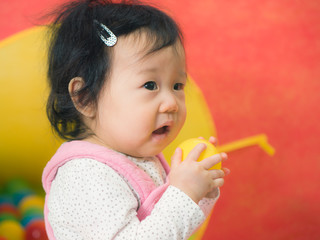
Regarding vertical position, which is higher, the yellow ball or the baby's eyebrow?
the baby's eyebrow

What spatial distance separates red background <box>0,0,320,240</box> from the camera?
3.99 ft

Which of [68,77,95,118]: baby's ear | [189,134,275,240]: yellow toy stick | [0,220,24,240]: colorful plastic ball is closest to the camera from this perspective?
[68,77,95,118]: baby's ear

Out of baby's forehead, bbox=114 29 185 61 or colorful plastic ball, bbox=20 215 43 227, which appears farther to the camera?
colorful plastic ball, bbox=20 215 43 227

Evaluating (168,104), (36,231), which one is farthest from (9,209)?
(168,104)

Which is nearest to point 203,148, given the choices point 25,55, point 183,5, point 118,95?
point 118,95

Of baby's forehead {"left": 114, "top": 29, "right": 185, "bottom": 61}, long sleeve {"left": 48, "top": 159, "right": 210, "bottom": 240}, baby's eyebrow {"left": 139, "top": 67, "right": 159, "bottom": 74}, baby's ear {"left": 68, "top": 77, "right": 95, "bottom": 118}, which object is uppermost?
baby's forehead {"left": 114, "top": 29, "right": 185, "bottom": 61}

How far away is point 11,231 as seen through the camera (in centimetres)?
88

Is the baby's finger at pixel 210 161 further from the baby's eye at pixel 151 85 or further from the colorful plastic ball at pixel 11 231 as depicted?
the colorful plastic ball at pixel 11 231

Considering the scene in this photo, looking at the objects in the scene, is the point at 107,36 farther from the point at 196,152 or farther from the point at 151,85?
the point at 196,152

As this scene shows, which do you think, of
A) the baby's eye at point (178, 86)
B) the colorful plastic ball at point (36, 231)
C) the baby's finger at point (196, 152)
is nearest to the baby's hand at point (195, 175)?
the baby's finger at point (196, 152)

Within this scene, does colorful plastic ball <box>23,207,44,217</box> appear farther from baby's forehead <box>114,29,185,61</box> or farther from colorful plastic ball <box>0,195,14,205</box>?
baby's forehead <box>114,29,185,61</box>

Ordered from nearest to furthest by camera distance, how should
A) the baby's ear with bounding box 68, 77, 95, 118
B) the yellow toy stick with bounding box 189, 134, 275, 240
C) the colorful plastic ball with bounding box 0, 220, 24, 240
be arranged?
1. the baby's ear with bounding box 68, 77, 95, 118
2. the colorful plastic ball with bounding box 0, 220, 24, 240
3. the yellow toy stick with bounding box 189, 134, 275, 240

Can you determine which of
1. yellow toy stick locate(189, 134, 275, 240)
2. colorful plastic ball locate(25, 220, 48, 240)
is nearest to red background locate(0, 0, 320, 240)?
yellow toy stick locate(189, 134, 275, 240)

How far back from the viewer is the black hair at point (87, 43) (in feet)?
1.96
